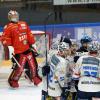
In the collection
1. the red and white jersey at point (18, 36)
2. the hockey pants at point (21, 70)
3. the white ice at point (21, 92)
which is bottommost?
the white ice at point (21, 92)

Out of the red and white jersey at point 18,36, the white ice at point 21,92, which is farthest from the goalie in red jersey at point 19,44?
the white ice at point 21,92

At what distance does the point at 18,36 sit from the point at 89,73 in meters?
2.80

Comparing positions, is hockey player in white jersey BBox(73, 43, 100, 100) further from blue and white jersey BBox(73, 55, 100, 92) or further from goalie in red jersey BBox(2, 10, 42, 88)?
goalie in red jersey BBox(2, 10, 42, 88)

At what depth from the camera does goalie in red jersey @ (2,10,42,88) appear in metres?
8.02

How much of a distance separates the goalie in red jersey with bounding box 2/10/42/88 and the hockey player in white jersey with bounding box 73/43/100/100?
8.69 feet

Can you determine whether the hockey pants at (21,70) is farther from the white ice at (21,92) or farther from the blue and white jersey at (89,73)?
the blue and white jersey at (89,73)

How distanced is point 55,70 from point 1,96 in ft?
6.40

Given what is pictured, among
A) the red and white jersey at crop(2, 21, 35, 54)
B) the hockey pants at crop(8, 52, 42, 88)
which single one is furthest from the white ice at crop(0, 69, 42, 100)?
the red and white jersey at crop(2, 21, 35, 54)

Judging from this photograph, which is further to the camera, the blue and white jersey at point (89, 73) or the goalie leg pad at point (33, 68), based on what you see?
the goalie leg pad at point (33, 68)

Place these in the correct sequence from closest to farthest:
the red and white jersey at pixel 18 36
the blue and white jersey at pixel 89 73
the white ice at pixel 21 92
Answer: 1. the blue and white jersey at pixel 89 73
2. the white ice at pixel 21 92
3. the red and white jersey at pixel 18 36

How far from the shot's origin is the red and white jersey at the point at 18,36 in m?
8.01

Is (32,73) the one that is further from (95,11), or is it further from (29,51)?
(95,11)

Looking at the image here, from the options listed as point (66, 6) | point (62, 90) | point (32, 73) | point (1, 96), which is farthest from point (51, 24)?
point (62, 90)

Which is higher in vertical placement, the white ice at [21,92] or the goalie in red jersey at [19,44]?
the goalie in red jersey at [19,44]
